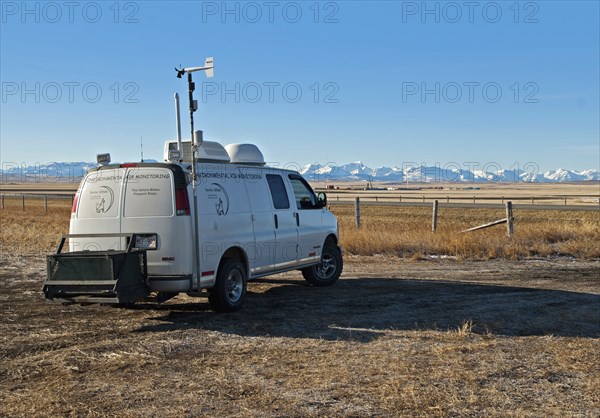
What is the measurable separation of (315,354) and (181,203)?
286 centimetres

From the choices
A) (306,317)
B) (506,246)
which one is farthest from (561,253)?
(306,317)

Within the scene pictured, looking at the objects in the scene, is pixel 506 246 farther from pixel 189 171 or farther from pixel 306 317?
pixel 189 171

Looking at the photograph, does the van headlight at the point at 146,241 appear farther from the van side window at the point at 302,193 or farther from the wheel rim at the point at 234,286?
the van side window at the point at 302,193

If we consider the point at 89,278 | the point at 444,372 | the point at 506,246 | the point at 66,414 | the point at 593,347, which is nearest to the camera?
the point at 66,414

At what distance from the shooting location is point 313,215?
1236cm

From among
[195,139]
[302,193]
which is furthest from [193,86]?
[302,193]

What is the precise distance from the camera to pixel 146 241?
30.2 ft

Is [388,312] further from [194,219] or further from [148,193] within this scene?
[148,193]

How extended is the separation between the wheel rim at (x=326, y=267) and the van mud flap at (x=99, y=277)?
14.2 ft

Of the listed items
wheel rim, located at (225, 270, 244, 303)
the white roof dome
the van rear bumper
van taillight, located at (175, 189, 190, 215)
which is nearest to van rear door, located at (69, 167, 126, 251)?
the van rear bumper

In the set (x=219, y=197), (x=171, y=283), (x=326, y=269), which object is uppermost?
(x=219, y=197)

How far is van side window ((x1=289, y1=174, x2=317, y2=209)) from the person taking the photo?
39.5ft

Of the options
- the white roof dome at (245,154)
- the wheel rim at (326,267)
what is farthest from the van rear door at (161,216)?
the wheel rim at (326,267)

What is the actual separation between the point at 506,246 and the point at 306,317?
33.3 feet
